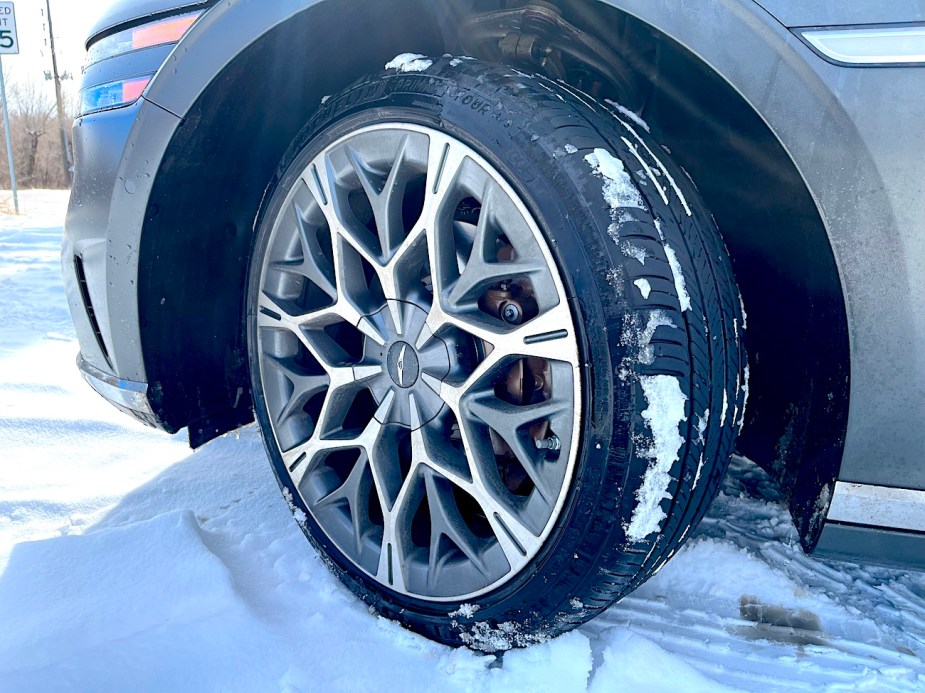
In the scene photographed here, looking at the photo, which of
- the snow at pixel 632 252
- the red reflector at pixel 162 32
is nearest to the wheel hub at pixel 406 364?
the snow at pixel 632 252

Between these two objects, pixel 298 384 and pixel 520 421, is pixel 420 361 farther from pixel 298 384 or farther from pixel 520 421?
pixel 298 384

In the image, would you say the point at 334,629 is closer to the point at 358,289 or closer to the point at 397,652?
the point at 397,652

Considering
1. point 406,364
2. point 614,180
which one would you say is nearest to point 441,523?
point 406,364

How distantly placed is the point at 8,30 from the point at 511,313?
11.7 meters

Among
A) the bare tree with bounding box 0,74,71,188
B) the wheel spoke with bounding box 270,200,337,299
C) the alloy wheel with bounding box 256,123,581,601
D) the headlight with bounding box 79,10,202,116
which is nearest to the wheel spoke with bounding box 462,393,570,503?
the alloy wheel with bounding box 256,123,581,601

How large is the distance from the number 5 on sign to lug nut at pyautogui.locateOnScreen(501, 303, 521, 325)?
11.3 m

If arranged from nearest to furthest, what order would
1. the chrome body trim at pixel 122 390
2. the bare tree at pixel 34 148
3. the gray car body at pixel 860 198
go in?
the gray car body at pixel 860 198 < the chrome body trim at pixel 122 390 < the bare tree at pixel 34 148

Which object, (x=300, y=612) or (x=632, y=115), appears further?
(x=300, y=612)

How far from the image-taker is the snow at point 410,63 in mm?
1472

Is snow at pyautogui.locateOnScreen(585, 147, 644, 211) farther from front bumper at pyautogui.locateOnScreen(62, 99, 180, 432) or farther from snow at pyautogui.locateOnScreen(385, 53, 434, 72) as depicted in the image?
front bumper at pyautogui.locateOnScreen(62, 99, 180, 432)

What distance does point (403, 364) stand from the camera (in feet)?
4.93

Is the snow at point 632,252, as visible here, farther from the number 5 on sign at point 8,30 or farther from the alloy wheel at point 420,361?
the number 5 on sign at point 8,30

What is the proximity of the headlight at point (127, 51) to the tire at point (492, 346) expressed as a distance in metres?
0.40

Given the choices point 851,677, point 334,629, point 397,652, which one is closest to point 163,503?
point 334,629
